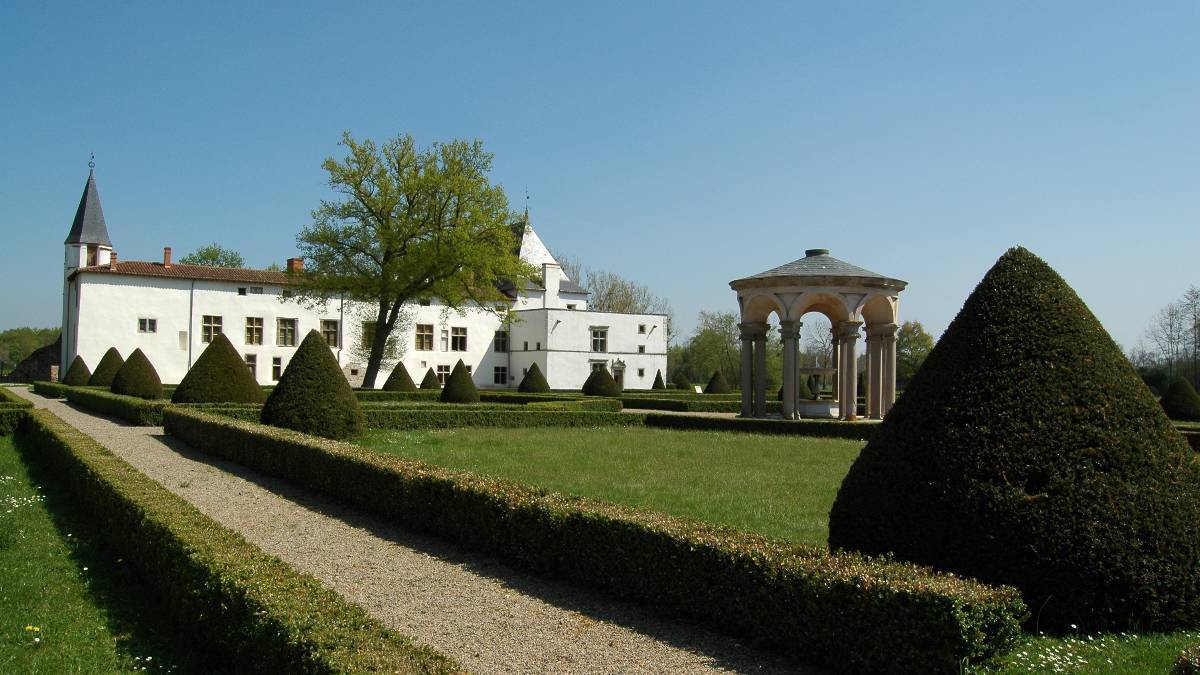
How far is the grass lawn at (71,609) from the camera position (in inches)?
212

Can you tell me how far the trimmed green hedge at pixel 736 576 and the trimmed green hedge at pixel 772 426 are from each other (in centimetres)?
1338

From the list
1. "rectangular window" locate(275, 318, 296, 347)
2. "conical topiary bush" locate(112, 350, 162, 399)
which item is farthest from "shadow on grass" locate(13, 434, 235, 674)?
"rectangular window" locate(275, 318, 296, 347)

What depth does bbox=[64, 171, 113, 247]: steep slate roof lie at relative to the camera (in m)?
49.2

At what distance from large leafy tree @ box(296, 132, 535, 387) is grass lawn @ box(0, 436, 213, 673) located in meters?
28.3

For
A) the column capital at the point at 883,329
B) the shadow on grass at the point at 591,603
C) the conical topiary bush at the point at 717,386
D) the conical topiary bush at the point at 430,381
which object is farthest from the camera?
the conical topiary bush at the point at 430,381

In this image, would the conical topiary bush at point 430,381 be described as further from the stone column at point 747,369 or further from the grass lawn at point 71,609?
the grass lawn at point 71,609

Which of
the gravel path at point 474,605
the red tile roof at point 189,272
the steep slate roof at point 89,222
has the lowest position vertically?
the gravel path at point 474,605

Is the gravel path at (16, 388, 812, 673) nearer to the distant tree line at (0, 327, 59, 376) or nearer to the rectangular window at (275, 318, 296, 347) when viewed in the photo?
the rectangular window at (275, 318, 296, 347)

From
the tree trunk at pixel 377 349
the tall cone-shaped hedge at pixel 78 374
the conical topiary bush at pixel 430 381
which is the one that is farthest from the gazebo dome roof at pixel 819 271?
the tall cone-shaped hedge at pixel 78 374

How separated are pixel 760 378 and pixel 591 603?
21519 mm

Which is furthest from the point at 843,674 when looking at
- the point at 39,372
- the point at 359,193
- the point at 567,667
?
the point at 39,372

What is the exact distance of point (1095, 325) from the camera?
634 centimetres

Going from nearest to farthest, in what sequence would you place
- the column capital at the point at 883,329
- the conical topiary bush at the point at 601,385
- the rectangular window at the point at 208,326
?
the column capital at the point at 883,329 < the conical topiary bush at the point at 601,385 < the rectangular window at the point at 208,326

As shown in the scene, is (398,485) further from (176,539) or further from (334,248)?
(334,248)
